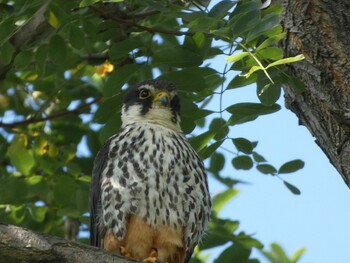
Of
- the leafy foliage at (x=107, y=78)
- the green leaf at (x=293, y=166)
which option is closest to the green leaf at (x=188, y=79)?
the leafy foliage at (x=107, y=78)

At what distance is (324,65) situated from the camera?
3.95 metres

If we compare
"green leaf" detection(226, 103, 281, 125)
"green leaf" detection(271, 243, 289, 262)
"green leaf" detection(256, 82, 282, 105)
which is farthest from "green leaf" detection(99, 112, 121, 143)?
"green leaf" detection(271, 243, 289, 262)

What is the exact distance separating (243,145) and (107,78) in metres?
1.14

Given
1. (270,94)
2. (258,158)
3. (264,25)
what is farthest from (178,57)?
(258,158)

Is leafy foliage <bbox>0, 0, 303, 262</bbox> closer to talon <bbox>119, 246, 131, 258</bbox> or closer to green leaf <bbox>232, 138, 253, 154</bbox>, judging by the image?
green leaf <bbox>232, 138, 253, 154</bbox>

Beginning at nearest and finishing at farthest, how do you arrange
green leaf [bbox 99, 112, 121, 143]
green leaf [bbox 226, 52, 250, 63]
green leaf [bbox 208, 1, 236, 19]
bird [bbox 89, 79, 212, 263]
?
1. green leaf [bbox 226, 52, 250, 63]
2. green leaf [bbox 208, 1, 236, 19]
3. bird [bbox 89, 79, 212, 263]
4. green leaf [bbox 99, 112, 121, 143]

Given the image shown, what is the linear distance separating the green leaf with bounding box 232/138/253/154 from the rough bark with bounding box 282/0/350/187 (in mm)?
631

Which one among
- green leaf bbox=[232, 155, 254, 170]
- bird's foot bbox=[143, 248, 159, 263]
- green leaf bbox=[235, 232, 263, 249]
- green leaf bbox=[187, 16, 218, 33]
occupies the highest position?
green leaf bbox=[187, 16, 218, 33]

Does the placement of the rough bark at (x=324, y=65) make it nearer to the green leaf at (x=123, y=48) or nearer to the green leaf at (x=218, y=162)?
the green leaf at (x=123, y=48)

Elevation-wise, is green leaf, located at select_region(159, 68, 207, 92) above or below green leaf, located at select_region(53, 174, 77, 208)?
above

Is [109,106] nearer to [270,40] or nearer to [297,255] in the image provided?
[270,40]

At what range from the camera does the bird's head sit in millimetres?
4923

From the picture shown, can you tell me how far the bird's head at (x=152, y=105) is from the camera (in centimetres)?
492

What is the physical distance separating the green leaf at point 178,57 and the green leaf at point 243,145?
20.2 inches
